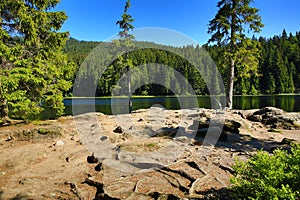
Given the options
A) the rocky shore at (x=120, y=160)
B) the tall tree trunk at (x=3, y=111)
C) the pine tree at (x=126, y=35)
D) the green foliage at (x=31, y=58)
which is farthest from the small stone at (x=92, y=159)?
the pine tree at (x=126, y=35)

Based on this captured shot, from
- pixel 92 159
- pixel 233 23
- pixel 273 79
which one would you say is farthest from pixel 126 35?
pixel 273 79

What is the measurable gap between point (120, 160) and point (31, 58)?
29.3 ft

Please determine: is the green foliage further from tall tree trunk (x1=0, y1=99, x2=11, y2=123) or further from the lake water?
the lake water

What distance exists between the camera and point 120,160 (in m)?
7.50

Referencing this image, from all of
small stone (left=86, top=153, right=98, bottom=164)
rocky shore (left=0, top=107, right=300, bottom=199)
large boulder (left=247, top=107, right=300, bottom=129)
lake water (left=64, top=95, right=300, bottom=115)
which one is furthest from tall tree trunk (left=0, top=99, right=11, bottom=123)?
lake water (left=64, top=95, right=300, bottom=115)

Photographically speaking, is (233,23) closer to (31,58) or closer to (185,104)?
(31,58)

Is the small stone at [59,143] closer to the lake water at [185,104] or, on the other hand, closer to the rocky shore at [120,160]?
the rocky shore at [120,160]

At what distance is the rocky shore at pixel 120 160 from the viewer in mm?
5727

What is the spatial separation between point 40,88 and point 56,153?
18.5 ft

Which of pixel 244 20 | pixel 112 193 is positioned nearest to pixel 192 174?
pixel 112 193

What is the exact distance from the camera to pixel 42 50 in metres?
13.3

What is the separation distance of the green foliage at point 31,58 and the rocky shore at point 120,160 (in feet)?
5.66

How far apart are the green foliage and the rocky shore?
1.72 m

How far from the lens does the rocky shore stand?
18.8 feet
